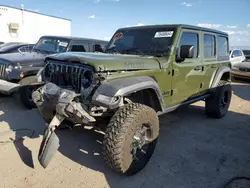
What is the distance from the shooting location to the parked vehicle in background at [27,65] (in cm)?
504

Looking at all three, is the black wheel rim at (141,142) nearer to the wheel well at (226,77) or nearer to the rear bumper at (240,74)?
the wheel well at (226,77)

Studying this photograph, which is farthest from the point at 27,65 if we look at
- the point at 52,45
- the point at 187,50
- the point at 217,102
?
the point at 217,102

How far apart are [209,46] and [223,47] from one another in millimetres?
883

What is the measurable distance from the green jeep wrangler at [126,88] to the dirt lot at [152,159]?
0.28 m

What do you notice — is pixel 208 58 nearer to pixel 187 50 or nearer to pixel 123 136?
pixel 187 50

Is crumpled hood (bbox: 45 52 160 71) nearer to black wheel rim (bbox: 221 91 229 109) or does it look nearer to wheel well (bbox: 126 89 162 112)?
wheel well (bbox: 126 89 162 112)

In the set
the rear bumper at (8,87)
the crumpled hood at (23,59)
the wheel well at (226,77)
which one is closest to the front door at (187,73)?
the wheel well at (226,77)

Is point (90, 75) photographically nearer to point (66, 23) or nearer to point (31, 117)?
point (31, 117)

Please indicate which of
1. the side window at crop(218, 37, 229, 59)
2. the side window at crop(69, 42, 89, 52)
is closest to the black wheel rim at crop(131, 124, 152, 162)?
the side window at crop(218, 37, 229, 59)

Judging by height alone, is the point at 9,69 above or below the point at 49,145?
above

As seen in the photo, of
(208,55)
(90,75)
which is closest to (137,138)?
(90,75)

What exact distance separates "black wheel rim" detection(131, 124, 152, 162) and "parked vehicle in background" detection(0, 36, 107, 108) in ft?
7.43

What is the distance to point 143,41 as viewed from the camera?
4.09m

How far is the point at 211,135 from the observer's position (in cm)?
451
